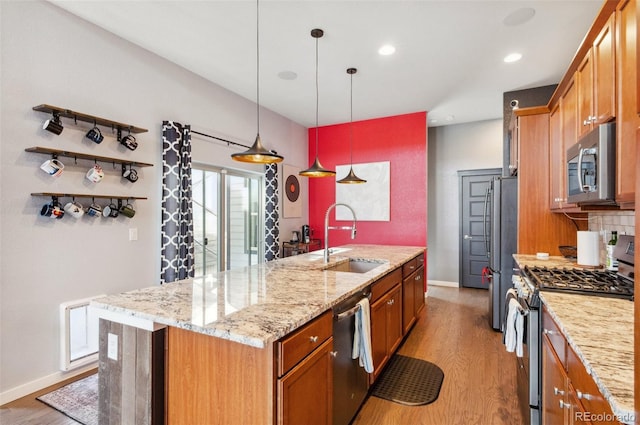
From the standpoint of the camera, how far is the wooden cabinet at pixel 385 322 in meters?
2.28

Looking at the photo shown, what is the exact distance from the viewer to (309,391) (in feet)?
4.65

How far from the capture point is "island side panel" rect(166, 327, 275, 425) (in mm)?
1226

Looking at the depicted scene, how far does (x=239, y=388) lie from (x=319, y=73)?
135 inches

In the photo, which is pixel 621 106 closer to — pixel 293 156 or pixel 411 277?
pixel 411 277

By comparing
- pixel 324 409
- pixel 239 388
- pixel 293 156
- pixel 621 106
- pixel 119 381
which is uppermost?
pixel 293 156

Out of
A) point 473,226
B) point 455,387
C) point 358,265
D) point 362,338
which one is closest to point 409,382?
point 455,387

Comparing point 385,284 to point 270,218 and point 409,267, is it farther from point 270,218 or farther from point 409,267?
point 270,218

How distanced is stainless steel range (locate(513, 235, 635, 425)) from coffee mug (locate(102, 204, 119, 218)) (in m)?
3.32

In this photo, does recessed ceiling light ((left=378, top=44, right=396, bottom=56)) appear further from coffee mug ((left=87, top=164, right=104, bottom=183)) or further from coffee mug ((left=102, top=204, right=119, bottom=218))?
coffee mug ((left=102, top=204, right=119, bottom=218))

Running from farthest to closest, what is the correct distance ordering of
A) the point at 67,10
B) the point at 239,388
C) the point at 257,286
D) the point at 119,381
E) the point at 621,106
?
the point at 67,10, the point at 257,286, the point at 119,381, the point at 621,106, the point at 239,388

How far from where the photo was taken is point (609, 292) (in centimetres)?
159

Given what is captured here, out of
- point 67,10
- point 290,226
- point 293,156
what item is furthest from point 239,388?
point 293,156

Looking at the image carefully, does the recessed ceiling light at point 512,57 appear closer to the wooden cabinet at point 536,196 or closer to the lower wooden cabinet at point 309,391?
the wooden cabinet at point 536,196

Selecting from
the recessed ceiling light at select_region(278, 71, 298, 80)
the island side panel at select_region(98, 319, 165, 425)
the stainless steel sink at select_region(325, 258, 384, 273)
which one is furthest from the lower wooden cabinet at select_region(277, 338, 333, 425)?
the recessed ceiling light at select_region(278, 71, 298, 80)
